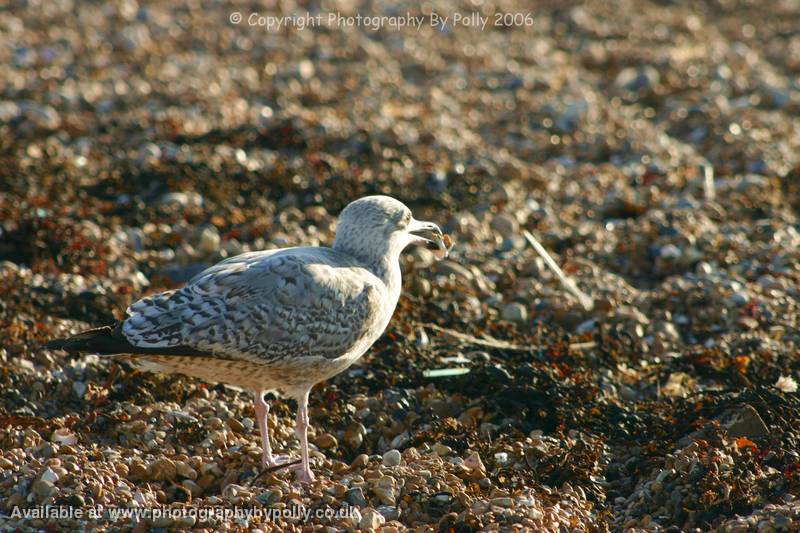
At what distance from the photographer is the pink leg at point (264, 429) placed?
227 inches

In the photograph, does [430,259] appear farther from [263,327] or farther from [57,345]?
[57,345]

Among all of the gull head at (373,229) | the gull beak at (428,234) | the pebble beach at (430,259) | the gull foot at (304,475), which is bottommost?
the pebble beach at (430,259)

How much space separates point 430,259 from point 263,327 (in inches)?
115

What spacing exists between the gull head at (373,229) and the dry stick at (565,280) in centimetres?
194

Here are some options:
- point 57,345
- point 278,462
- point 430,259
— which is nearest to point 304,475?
point 278,462

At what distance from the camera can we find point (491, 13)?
1659 cm

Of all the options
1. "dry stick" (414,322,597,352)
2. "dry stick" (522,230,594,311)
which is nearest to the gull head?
"dry stick" (414,322,597,352)

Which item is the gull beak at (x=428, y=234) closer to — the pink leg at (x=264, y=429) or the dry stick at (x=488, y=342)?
the dry stick at (x=488, y=342)

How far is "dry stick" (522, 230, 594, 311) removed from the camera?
7740 mm

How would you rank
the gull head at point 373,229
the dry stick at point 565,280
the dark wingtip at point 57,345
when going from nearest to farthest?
the dark wingtip at point 57,345
the gull head at point 373,229
the dry stick at point 565,280

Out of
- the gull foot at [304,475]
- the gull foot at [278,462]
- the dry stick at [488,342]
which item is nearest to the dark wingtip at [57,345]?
the gull foot at [278,462]

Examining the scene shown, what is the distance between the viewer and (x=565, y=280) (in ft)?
26.2

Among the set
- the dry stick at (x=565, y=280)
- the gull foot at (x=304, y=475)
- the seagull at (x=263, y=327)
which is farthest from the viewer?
the dry stick at (x=565, y=280)

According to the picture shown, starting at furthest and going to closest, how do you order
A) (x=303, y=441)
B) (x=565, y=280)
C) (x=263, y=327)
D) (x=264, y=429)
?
(x=565, y=280) < (x=264, y=429) < (x=303, y=441) < (x=263, y=327)
